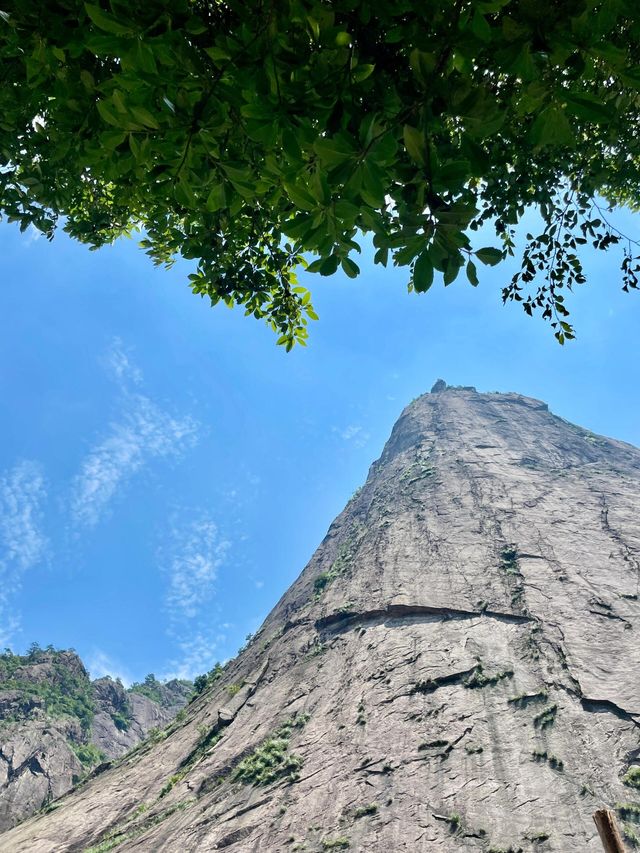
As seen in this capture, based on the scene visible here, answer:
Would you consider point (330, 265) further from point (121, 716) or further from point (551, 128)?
point (121, 716)

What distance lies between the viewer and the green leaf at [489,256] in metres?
1.82

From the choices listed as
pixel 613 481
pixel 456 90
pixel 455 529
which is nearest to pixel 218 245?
pixel 456 90

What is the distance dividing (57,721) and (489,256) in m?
63.7

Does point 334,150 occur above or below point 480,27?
below

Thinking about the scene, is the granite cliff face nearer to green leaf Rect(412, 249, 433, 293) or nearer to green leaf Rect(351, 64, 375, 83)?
green leaf Rect(412, 249, 433, 293)

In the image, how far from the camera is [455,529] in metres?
38.1

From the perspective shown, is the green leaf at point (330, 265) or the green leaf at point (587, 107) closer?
the green leaf at point (587, 107)

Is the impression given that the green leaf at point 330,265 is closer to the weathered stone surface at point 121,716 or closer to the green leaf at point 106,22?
the green leaf at point 106,22

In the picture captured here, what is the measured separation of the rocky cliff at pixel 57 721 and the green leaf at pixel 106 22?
46141mm

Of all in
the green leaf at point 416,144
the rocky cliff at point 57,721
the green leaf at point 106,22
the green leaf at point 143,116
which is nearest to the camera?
the green leaf at point 106,22

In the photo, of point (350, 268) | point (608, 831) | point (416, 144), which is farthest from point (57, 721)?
point (416, 144)

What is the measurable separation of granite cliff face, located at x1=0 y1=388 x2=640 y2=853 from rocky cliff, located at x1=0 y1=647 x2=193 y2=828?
14.7 metres

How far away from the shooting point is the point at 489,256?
1.86m

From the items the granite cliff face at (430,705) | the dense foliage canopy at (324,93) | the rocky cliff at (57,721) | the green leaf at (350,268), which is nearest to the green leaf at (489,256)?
the dense foliage canopy at (324,93)
